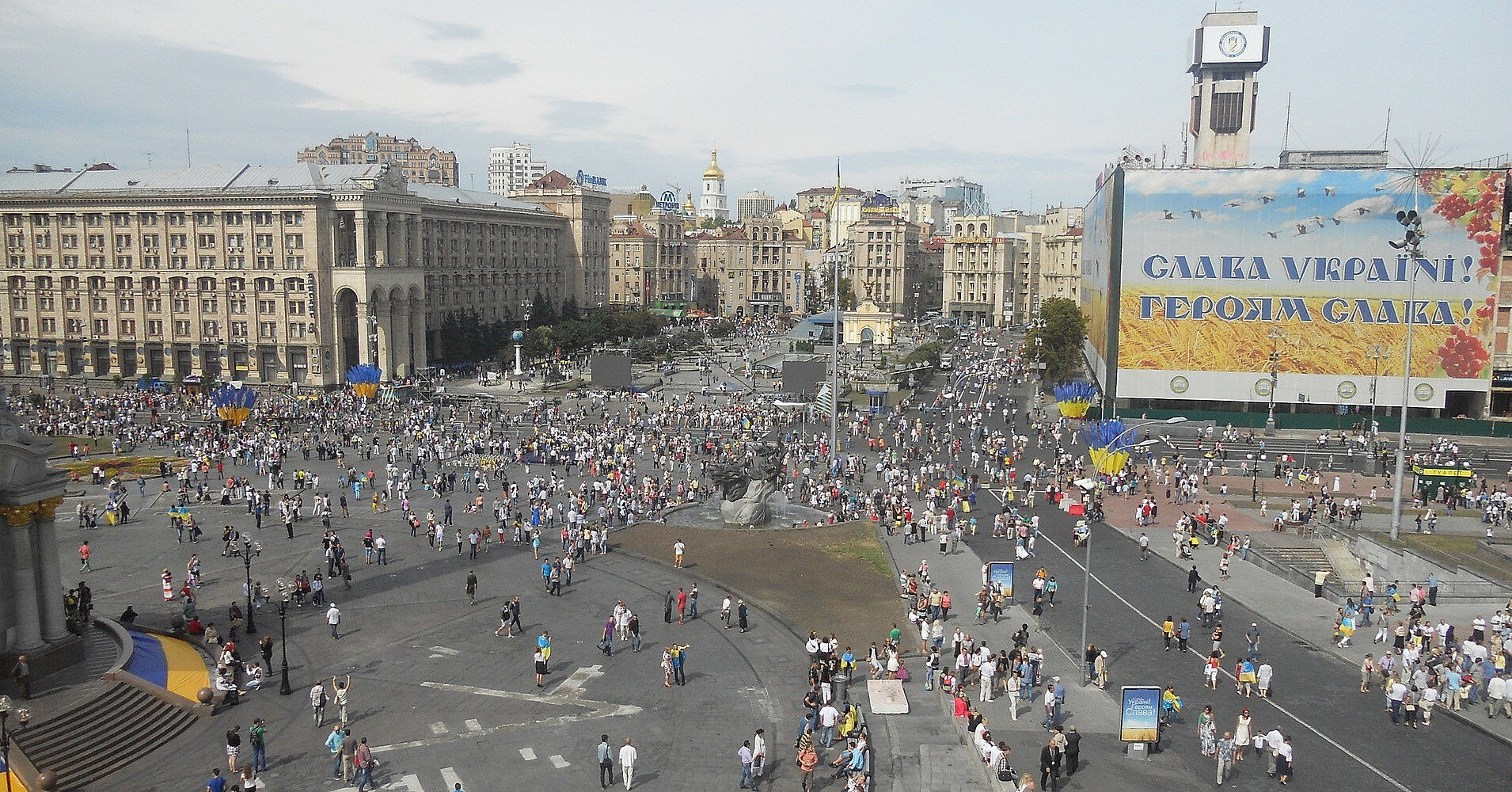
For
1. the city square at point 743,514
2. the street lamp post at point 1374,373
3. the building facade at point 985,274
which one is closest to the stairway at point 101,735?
the city square at point 743,514

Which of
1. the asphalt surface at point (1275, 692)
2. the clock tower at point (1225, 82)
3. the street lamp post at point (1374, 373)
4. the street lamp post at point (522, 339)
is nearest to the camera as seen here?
the asphalt surface at point (1275, 692)

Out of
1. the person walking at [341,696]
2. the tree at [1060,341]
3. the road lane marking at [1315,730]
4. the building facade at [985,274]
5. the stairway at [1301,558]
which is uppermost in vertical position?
the building facade at [985,274]

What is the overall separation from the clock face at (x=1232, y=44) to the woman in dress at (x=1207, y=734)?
11268 centimetres

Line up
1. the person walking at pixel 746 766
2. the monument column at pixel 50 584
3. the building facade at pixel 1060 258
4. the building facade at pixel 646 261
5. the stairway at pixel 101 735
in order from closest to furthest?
the person walking at pixel 746 766 < the stairway at pixel 101 735 < the monument column at pixel 50 584 < the building facade at pixel 1060 258 < the building facade at pixel 646 261

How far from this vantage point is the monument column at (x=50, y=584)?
24016 millimetres

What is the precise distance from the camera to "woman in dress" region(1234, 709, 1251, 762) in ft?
69.3

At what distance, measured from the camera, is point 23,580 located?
23.5 meters

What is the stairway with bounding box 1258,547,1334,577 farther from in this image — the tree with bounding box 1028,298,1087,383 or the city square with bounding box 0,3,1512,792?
the tree with bounding box 1028,298,1087,383

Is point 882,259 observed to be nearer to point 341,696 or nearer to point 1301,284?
point 1301,284

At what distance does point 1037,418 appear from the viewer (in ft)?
229

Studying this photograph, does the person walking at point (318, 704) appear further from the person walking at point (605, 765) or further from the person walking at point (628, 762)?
the person walking at point (628, 762)

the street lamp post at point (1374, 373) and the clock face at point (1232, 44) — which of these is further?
the clock face at point (1232, 44)

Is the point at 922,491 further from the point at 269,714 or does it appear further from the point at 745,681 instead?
the point at 269,714

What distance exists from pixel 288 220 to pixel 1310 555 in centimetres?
7498
